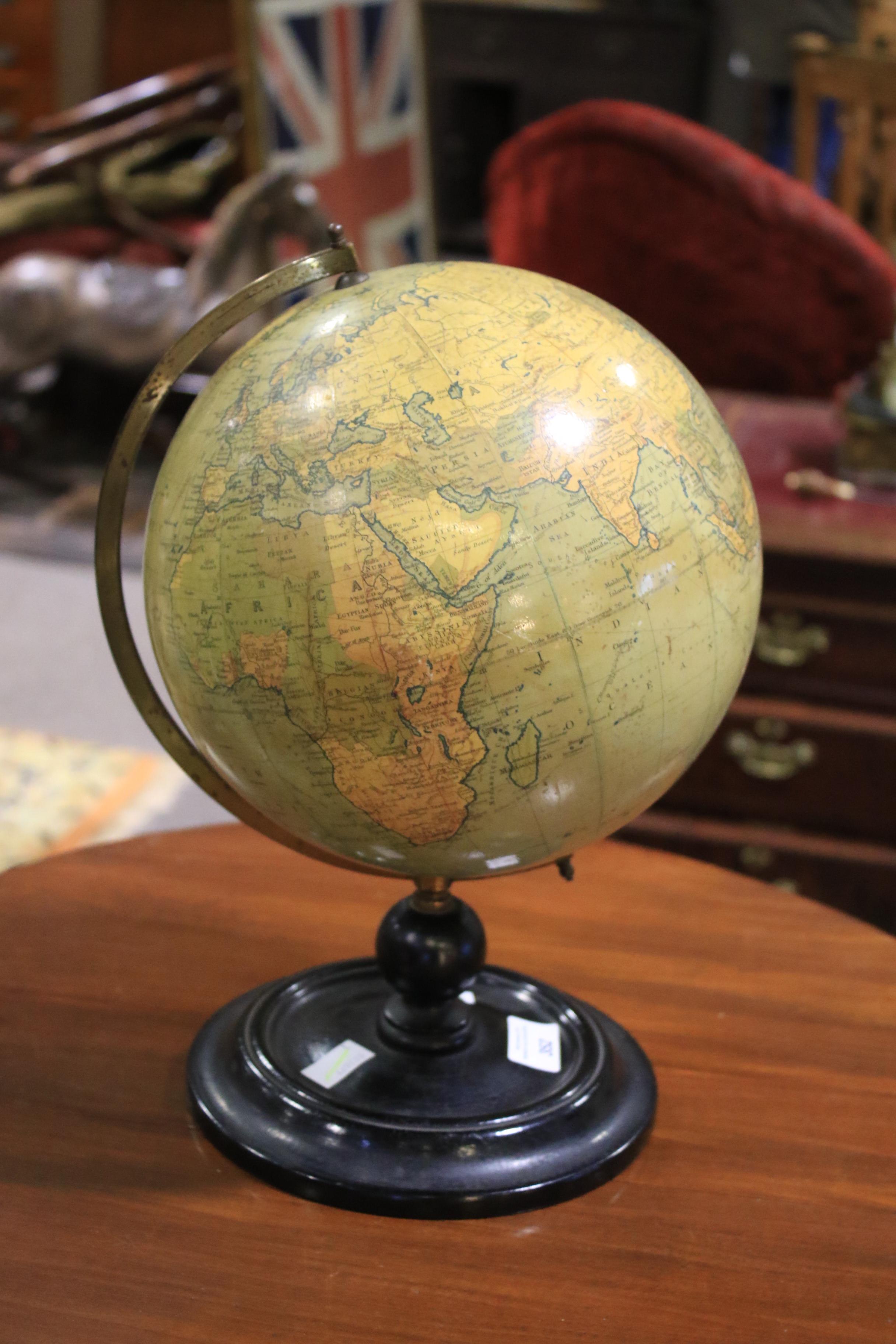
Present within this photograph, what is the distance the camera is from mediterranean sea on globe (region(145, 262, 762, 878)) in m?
0.86

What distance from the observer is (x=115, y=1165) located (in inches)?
38.9

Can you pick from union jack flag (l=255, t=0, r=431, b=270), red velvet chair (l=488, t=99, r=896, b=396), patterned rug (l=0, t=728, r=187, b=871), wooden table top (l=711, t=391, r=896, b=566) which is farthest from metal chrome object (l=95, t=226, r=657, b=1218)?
union jack flag (l=255, t=0, r=431, b=270)

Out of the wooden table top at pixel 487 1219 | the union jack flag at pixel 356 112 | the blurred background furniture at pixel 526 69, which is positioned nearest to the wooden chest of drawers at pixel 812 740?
the wooden table top at pixel 487 1219

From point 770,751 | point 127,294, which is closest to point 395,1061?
point 770,751

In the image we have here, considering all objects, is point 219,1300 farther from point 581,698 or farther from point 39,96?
point 39,96

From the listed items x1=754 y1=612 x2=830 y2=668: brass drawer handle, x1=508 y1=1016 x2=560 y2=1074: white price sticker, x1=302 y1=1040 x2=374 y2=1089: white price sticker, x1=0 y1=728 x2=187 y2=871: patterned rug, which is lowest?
x1=0 y1=728 x2=187 y2=871: patterned rug

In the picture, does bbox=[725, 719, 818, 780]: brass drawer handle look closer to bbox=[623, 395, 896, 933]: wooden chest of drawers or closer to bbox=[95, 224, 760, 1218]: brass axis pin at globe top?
bbox=[623, 395, 896, 933]: wooden chest of drawers

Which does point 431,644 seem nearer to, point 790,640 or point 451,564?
point 451,564

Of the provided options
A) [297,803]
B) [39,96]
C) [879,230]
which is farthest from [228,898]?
[39,96]

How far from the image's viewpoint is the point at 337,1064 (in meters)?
1.07

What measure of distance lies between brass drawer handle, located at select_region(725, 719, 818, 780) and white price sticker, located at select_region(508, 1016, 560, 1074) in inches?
44.2

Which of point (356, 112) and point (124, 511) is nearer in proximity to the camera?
point (124, 511)

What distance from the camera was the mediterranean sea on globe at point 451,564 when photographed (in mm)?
863

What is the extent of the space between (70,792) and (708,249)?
1541 millimetres
